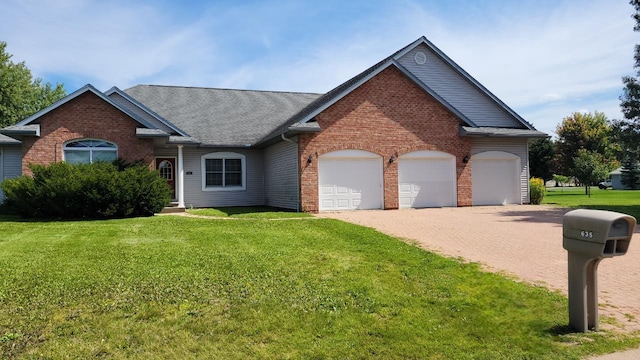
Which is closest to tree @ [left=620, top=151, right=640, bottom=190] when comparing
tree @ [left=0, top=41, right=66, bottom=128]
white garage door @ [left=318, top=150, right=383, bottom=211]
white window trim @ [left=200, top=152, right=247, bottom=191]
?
white garage door @ [left=318, top=150, right=383, bottom=211]

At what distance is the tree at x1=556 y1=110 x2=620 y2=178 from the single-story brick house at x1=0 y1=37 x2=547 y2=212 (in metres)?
39.7

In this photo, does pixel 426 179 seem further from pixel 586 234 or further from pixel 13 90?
pixel 13 90

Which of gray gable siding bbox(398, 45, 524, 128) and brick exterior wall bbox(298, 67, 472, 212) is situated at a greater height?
gray gable siding bbox(398, 45, 524, 128)

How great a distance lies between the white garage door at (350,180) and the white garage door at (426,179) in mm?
1186

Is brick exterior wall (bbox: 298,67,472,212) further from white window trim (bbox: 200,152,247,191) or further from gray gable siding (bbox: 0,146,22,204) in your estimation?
gray gable siding (bbox: 0,146,22,204)

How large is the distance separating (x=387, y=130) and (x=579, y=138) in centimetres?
4774

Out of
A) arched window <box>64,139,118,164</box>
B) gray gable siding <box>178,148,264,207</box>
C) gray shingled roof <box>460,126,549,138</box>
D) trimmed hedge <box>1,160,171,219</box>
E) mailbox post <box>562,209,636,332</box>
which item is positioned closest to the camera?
mailbox post <box>562,209,636,332</box>

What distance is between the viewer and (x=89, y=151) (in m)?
16.7

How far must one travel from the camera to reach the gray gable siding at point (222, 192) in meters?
20.8

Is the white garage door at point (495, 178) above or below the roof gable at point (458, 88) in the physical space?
below

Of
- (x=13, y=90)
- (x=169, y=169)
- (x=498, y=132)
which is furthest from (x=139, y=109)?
(x=13, y=90)

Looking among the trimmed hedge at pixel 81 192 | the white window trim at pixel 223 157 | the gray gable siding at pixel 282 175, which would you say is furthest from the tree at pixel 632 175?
the trimmed hedge at pixel 81 192

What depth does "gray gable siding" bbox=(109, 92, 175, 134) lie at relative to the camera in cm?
1769

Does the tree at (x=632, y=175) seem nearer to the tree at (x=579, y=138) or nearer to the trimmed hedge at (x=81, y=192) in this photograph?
the tree at (x=579, y=138)
